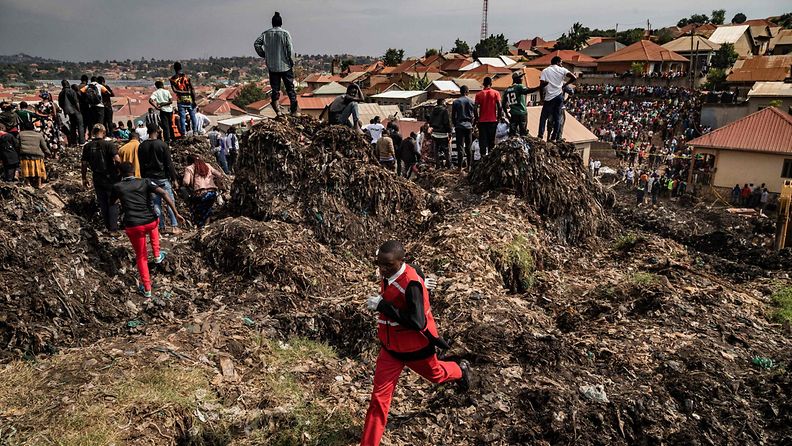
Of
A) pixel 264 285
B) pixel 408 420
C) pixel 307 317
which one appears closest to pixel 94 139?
pixel 264 285

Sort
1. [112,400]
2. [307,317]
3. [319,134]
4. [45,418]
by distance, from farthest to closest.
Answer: [319,134] < [307,317] < [112,400] < [45,418]

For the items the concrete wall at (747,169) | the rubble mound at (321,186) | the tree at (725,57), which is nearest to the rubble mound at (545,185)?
the rubble mound at (321,186)

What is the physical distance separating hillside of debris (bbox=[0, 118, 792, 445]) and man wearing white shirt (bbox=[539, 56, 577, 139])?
954 mm

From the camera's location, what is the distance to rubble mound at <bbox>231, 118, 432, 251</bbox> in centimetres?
775

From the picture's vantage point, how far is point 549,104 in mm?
9625

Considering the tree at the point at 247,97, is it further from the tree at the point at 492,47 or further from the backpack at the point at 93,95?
the backpack at the point at 93,95

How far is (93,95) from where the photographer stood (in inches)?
428

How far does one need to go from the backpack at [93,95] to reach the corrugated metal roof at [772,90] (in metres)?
37.8

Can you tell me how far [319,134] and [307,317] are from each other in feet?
11.6

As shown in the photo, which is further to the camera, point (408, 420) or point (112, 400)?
point (408, 420)

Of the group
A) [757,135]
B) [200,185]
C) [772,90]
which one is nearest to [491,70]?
[772,90]

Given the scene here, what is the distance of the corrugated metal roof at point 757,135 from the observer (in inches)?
933

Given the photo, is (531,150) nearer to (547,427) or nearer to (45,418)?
(547,427)

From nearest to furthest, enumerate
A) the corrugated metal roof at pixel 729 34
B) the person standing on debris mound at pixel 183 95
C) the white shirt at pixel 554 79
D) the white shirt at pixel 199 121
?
the white shirt at pixel 554 79 < the person standing on debris mound at pixel 183 95 < the white shirt at pixel 199 121 < the corrugated metal roof at pixel 729 34
